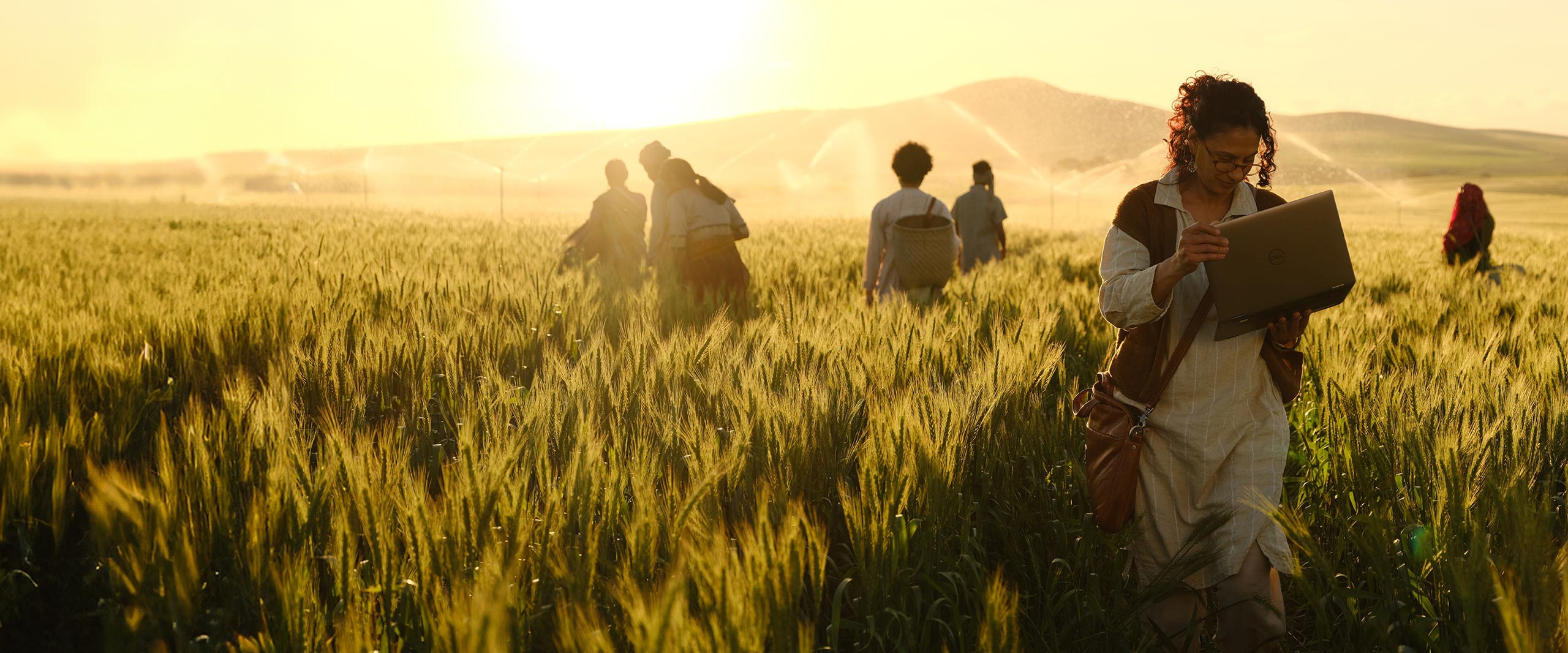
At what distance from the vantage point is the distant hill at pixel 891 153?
106438mm

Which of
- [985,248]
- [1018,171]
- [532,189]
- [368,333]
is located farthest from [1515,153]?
[368,333]

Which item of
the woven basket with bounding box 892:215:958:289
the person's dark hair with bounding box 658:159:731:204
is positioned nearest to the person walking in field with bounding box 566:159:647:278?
the person's dark hair with bounding box 658:159:731:204

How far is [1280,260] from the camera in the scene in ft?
6.83

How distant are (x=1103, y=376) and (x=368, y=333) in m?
2.43

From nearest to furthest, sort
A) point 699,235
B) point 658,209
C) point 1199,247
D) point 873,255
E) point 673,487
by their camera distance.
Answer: point 673,487
point 1199,247
point 873,255
point 699,235
point 658,209

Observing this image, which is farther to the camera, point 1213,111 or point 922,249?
point 922,249

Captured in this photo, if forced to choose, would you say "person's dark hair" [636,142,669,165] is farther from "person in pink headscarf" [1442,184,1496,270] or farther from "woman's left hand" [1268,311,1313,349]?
"person in pink headscarf" [1442,184,1496,270]

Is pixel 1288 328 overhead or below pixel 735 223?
below

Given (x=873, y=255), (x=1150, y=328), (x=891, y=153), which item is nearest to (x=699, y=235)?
(x=873, y=255)

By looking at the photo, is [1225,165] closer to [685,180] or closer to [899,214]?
[899,214]

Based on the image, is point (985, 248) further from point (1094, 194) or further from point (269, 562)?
point (1094, 194)

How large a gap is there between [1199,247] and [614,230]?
20.8ft

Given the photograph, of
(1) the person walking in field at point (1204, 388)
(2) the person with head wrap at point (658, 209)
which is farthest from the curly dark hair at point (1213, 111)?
(2) the person with head wrap at point (658, 209)

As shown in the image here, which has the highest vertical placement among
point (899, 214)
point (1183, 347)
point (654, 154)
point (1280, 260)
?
point (654, 154)
